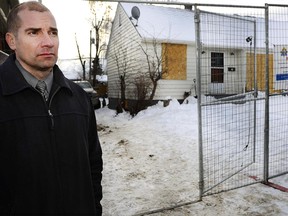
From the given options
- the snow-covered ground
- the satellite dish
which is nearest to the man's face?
the snow-covered ground

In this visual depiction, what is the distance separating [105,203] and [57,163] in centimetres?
318

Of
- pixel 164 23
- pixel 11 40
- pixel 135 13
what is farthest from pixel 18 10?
pixel 164 23

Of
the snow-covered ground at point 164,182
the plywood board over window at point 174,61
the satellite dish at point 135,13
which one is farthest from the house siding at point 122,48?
the snow-covered ground at point 164,182

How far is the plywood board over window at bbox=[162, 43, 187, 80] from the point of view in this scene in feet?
53.7

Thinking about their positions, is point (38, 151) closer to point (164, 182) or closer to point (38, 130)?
point (38, 130)

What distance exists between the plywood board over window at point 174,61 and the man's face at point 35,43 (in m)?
14.4

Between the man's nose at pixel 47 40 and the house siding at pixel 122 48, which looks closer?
the man's nose at pixel 47 40

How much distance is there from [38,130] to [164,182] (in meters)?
4.30

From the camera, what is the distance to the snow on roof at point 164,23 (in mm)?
16547

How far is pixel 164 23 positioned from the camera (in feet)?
58.2

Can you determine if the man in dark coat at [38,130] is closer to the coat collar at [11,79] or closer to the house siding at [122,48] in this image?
the coat collar at [11,79]

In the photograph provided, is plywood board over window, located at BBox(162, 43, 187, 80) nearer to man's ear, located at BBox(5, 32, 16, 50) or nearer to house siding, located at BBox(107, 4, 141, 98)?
house siding, located at BBox(107, 4, 141, 98)

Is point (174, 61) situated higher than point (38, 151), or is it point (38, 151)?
point (174, 61)

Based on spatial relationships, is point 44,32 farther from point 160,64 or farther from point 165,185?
point 160,64
